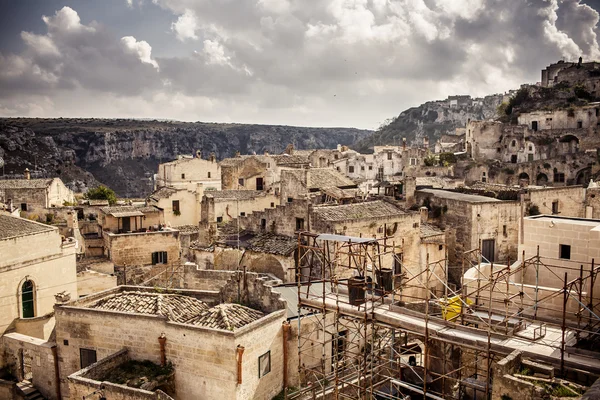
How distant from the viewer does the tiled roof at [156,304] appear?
20.6m

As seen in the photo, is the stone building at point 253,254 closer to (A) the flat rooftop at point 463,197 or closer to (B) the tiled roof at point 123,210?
(B) the tiled roof at point 123,210

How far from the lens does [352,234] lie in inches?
1061

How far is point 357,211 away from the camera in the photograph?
28734 millimetres

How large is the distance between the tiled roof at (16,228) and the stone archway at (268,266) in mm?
11260

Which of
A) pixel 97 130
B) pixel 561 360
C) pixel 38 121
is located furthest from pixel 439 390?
pixel 38 121

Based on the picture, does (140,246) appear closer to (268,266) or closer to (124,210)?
(124,210)

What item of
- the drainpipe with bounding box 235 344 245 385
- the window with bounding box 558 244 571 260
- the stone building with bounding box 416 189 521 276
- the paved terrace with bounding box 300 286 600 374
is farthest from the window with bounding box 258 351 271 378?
the stone building with bounding box 416 189 521 276

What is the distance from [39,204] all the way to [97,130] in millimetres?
79244

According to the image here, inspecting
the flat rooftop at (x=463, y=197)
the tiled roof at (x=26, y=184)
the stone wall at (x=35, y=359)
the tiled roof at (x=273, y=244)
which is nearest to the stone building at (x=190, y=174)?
the tiled roof at (x=26, y=184)

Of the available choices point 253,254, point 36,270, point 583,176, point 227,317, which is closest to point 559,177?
point 583,176

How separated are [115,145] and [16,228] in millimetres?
102120

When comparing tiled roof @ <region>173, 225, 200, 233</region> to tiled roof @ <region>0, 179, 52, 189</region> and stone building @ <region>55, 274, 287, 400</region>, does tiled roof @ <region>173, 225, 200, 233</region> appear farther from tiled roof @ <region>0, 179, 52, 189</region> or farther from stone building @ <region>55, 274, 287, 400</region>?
stone building @ <region>55, 274, 287, 400</region>

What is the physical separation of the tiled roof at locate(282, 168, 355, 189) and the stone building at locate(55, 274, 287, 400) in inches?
702

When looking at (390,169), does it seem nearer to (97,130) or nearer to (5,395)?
(5,395)
